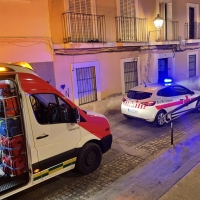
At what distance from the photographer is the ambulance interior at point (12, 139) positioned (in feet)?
14.3

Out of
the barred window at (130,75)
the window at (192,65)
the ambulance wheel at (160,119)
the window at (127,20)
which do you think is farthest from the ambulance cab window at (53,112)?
the window at (192,65)

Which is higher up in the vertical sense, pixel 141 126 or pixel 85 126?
pixel 85 126

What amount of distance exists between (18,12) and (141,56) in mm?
7030

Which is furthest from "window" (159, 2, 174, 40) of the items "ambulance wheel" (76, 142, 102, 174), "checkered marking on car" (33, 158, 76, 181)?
"checkered marking on car" (33, 158, 76, 181)

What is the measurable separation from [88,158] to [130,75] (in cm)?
780

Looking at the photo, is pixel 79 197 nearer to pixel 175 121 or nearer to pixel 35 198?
pixel 35 198

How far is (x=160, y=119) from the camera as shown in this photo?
360 inches

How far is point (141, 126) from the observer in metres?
9.41

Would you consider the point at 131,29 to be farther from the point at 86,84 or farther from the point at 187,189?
the point at 187,189

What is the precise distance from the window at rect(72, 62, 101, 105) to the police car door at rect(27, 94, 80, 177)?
4.88 meters

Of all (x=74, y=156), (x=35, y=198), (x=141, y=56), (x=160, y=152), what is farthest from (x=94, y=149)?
(x=141, y=56)

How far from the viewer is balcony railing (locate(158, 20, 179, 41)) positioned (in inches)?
563

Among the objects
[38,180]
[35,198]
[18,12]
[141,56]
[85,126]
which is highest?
[18,12]

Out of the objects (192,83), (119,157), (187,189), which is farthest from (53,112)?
(192,83)
